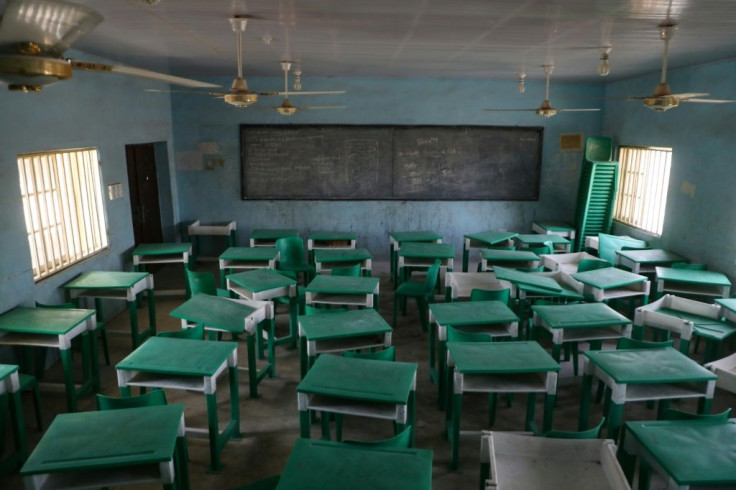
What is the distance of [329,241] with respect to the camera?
28.2 ft

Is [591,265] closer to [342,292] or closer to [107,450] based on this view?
[342,292]

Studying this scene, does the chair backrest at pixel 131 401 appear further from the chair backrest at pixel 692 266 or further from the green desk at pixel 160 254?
the chair backrest at pixel 692 266

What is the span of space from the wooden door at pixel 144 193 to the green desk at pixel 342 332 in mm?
5074

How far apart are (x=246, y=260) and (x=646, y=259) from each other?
200 inches

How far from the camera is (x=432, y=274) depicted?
652 centimetres

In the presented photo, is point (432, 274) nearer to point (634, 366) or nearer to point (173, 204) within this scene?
point (634, 366)

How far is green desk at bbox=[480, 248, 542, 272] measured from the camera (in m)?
6.94

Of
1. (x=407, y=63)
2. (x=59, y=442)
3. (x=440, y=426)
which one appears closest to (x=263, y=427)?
(x=440, y=426)

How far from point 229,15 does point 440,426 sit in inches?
147

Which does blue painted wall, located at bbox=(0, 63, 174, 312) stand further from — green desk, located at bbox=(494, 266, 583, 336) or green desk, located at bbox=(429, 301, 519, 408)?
green desk, located at bbox=(494, 266, 583, 336)

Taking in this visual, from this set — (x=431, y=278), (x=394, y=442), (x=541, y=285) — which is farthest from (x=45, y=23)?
(x=431, y=278)

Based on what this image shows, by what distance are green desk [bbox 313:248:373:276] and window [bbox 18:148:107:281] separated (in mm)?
2821

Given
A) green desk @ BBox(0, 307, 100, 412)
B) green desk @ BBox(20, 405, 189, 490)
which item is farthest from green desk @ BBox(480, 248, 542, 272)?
green desk @ BBox(20, 405, 189, 490)

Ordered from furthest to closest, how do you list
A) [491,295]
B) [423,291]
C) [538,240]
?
[538,240] < [423,291] < [491,295]
